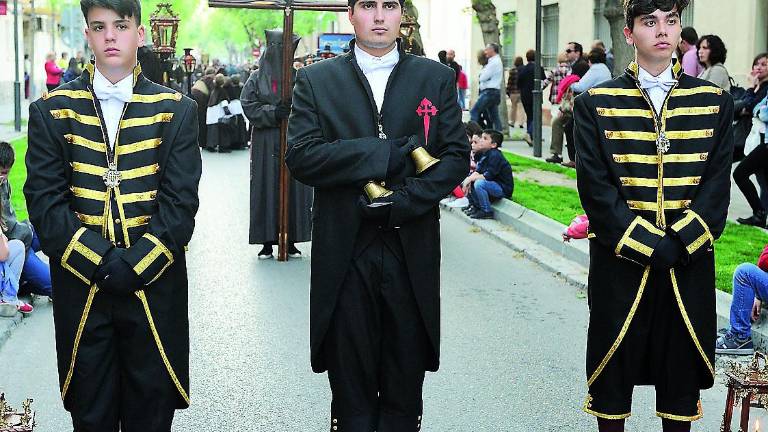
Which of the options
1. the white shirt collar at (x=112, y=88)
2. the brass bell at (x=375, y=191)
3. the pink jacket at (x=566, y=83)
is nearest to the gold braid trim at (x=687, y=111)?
the brass bell at (x=375, y=191)

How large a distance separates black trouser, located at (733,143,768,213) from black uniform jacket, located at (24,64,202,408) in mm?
9271

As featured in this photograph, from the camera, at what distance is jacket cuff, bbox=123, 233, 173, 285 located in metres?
4.69

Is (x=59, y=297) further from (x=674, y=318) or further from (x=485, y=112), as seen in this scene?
(x=485, y=112)

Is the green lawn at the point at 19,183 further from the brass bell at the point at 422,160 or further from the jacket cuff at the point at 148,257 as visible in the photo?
the brass bell at the point at 422,160

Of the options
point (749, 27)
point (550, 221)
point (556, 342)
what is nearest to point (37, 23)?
point (749, 27)

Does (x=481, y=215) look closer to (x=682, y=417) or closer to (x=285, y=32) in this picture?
(x=285, y=32)

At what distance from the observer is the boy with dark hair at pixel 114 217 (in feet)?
15.5

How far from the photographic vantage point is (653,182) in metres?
5.11

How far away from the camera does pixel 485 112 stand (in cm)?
2633

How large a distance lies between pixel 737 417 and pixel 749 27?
51.5ft

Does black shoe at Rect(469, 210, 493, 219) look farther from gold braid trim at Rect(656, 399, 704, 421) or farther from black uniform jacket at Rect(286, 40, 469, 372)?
black uniform jacket at Rect(286, 40, 469, 372)

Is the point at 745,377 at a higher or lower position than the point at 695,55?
lower

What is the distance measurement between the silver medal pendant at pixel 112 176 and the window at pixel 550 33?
96.0ft

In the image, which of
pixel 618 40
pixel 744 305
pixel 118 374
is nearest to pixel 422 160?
pixel 118 374
